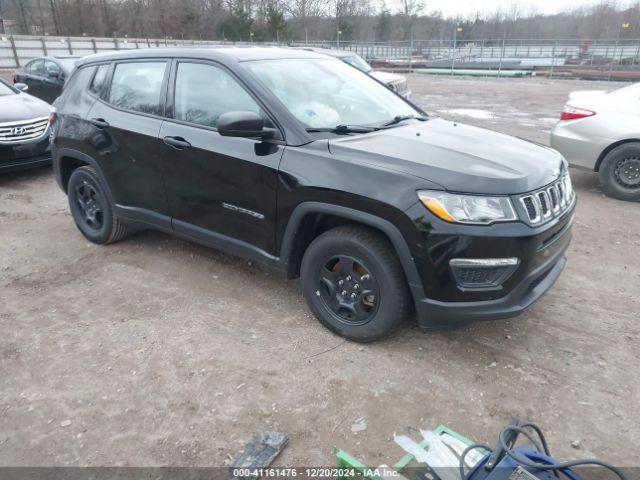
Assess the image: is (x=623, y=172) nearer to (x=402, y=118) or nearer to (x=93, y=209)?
(x=402, y=118)

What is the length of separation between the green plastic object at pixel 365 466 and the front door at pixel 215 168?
1578 millimetres

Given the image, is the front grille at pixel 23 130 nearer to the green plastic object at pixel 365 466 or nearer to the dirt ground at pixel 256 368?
the dirt ground at pixel 256 368

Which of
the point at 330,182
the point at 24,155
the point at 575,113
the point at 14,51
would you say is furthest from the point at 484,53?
the point at 330,182

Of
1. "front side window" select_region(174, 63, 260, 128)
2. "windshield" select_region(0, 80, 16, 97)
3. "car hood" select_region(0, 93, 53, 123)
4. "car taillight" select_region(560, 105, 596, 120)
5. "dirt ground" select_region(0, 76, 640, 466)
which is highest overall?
"front side window" select_region(174, 63, 260, 128)

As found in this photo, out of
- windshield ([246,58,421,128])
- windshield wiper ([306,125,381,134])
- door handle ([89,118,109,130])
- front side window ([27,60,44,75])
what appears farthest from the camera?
front side window ([27,60,44,75])

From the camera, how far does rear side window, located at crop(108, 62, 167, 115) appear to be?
3.91 meters

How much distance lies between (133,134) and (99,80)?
2.79ft

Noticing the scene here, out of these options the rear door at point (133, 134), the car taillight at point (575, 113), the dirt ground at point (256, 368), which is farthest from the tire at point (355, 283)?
the car taillight at point (575, 113)

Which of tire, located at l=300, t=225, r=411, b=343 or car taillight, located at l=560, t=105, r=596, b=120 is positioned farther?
car taillight, located at l=560, t=105, r=596, b=120

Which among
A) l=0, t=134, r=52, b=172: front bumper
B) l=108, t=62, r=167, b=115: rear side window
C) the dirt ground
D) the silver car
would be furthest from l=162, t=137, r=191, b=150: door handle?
the silver car

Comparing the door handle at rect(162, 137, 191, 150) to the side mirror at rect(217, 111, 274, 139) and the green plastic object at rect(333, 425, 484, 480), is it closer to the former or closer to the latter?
the side mirror at rect(217, 111, 274, 139)

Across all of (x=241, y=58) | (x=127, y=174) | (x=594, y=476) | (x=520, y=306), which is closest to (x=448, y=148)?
(x=520, y=306)

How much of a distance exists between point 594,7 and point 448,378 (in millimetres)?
58797

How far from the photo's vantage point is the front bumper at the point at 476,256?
104 inches
